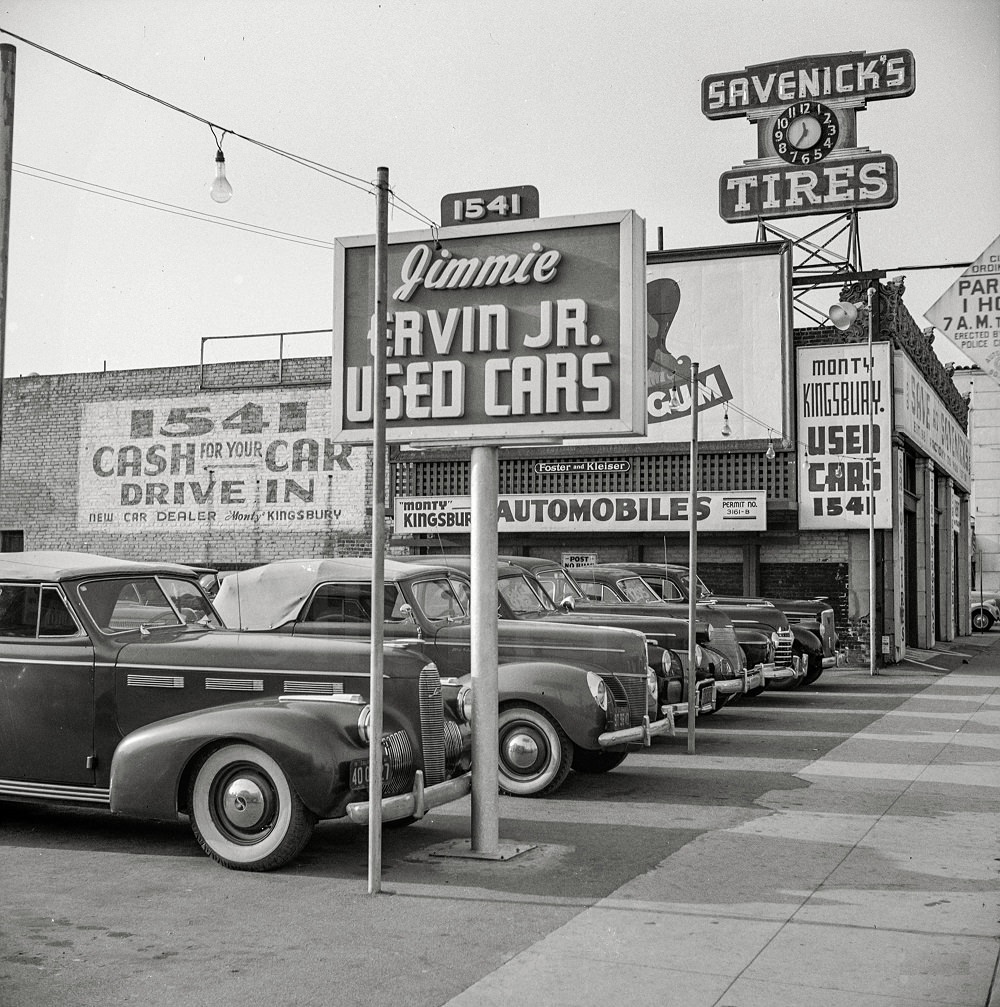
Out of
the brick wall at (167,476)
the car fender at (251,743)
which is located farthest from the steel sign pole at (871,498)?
the car fender at (251,743)

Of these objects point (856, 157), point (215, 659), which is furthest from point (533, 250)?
point (856, 157)

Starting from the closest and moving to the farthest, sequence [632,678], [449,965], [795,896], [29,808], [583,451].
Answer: [449,965] → [795,896] → [29,808] → [632,678] → [583,451]

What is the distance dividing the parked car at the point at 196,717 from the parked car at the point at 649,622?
2708 millimetres

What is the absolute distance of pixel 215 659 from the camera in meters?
7.50

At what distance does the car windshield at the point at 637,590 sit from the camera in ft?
48.1

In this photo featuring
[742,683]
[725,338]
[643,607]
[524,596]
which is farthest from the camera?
[725,338]

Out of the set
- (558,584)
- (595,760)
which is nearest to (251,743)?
(595,760)

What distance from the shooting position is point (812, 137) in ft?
85.5

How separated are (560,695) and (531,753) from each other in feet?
1.70

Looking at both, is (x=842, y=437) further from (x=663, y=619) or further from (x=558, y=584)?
(x=558, y=584)

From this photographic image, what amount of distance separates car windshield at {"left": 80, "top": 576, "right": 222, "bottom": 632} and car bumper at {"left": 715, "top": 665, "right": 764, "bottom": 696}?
6.91m

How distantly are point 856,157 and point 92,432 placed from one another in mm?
17779

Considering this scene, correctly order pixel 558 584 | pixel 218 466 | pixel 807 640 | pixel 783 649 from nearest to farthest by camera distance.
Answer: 1. pixel 558 584
2. pixel 783 649
3. pixel 807 640
4. pixel 218 466

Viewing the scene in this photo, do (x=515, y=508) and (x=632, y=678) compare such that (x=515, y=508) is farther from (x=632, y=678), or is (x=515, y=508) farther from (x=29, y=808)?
(x=29, y=808)
